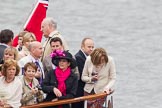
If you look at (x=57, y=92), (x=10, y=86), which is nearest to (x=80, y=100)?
(x=57, y=92)

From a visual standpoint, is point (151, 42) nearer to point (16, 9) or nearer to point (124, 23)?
point (124, 23)

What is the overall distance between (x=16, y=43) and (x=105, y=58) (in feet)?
8.07

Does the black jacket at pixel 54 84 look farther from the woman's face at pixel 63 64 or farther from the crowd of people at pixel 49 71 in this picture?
the woman's face at pixel 63 64

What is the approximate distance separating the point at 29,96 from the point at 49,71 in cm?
51

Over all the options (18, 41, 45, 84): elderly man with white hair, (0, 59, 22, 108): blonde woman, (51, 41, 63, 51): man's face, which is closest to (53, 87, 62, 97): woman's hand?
(18, 41, 45, 84): elderly man with white hair

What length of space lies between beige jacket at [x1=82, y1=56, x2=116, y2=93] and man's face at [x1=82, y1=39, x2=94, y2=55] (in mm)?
349

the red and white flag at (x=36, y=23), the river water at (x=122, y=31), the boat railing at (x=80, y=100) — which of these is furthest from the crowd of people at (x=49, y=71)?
the river water at (x=122, y=31)

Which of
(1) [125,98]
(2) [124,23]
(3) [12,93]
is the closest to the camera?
(3) [12,93]

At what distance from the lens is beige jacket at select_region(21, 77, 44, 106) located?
1648 centimetres

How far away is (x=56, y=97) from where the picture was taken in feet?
54.9

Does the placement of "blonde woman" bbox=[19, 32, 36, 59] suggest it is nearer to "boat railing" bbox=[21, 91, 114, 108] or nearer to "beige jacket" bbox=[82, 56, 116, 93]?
"beige jacket" bbox=[82, 56, 116, 93]

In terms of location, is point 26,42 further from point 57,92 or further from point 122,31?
point 122,31

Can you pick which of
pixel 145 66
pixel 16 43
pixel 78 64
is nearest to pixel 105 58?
pixel 78 64

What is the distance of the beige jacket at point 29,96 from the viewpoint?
649 inches
